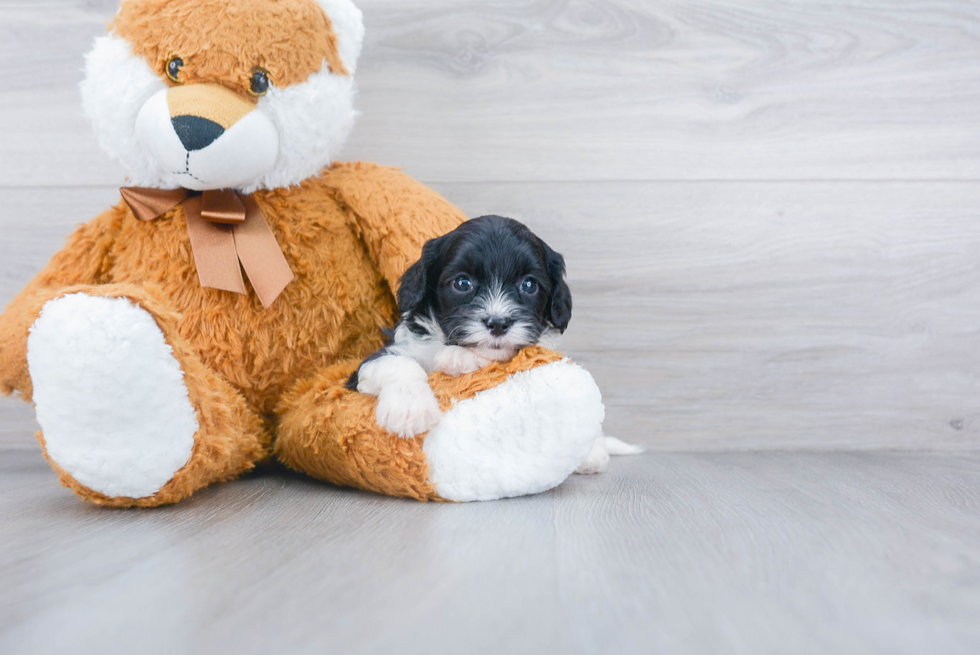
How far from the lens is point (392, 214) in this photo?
1345 millimetres

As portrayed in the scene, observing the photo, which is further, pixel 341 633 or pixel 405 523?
pixel 405 523

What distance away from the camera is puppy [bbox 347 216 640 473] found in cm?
108

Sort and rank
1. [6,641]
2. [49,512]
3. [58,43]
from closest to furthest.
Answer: [6,641], [49,512], [58,43]

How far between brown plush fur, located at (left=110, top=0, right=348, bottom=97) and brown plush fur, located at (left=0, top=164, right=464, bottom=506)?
0.24 m

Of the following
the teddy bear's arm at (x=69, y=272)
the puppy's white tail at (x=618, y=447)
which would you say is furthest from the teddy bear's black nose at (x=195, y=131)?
the puppy's white tail at (x=618, y=447)

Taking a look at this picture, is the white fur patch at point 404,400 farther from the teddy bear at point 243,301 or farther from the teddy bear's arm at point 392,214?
the teddy bear's arm at point 392,214

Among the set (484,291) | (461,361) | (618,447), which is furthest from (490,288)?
(618,447)

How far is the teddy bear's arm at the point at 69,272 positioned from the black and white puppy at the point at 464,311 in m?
0.56

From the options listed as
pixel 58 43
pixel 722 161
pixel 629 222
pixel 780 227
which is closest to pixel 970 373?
pixel 780 227

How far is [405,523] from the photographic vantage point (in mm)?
984

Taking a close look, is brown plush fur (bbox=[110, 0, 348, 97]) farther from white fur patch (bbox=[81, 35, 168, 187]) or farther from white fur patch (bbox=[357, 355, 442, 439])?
white fur patch (bbox=[357, 355, 442, 439])

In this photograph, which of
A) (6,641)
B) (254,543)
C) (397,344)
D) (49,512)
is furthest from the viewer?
(397,344)

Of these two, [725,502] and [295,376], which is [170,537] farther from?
[725,502]

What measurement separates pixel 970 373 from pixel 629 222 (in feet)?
2.97
